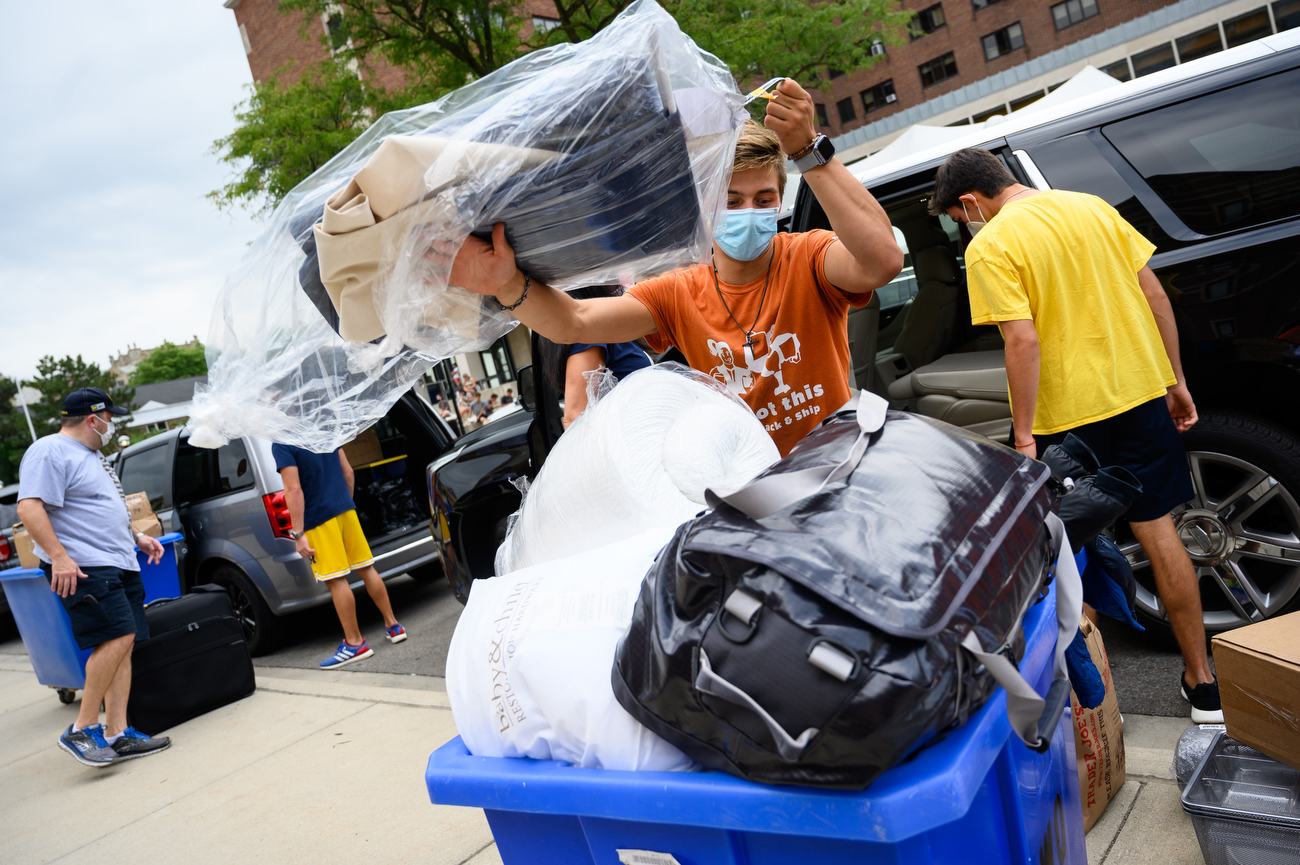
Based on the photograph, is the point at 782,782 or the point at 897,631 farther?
the point at 782,782

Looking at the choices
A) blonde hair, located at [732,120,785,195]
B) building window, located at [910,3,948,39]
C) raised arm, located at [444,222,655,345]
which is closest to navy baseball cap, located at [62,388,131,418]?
raised arm, located at [444,222,655,345]

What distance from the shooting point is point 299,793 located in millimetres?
3666

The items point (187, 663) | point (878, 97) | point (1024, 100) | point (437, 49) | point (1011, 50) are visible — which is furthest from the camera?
point (878, 97)

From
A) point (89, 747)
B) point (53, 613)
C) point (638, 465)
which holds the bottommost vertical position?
point (89, 747)

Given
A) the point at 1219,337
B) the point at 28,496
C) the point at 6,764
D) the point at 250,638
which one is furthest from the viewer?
the point at 250,638

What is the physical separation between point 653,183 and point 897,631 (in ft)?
3.54

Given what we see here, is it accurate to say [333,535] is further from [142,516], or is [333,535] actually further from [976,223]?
[976,223]

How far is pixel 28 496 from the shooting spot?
450cm

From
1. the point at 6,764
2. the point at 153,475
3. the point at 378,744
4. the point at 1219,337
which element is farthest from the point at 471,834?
the point at 153,475

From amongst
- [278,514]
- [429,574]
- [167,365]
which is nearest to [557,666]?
[278,514]

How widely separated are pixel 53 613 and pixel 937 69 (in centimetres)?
3774

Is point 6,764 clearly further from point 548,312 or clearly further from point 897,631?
point 897,631

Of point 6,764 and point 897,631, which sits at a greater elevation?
point 897,631

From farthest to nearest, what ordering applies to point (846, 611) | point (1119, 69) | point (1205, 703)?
point (1119, 69)
point (1205, 703)
point (846, 611)
